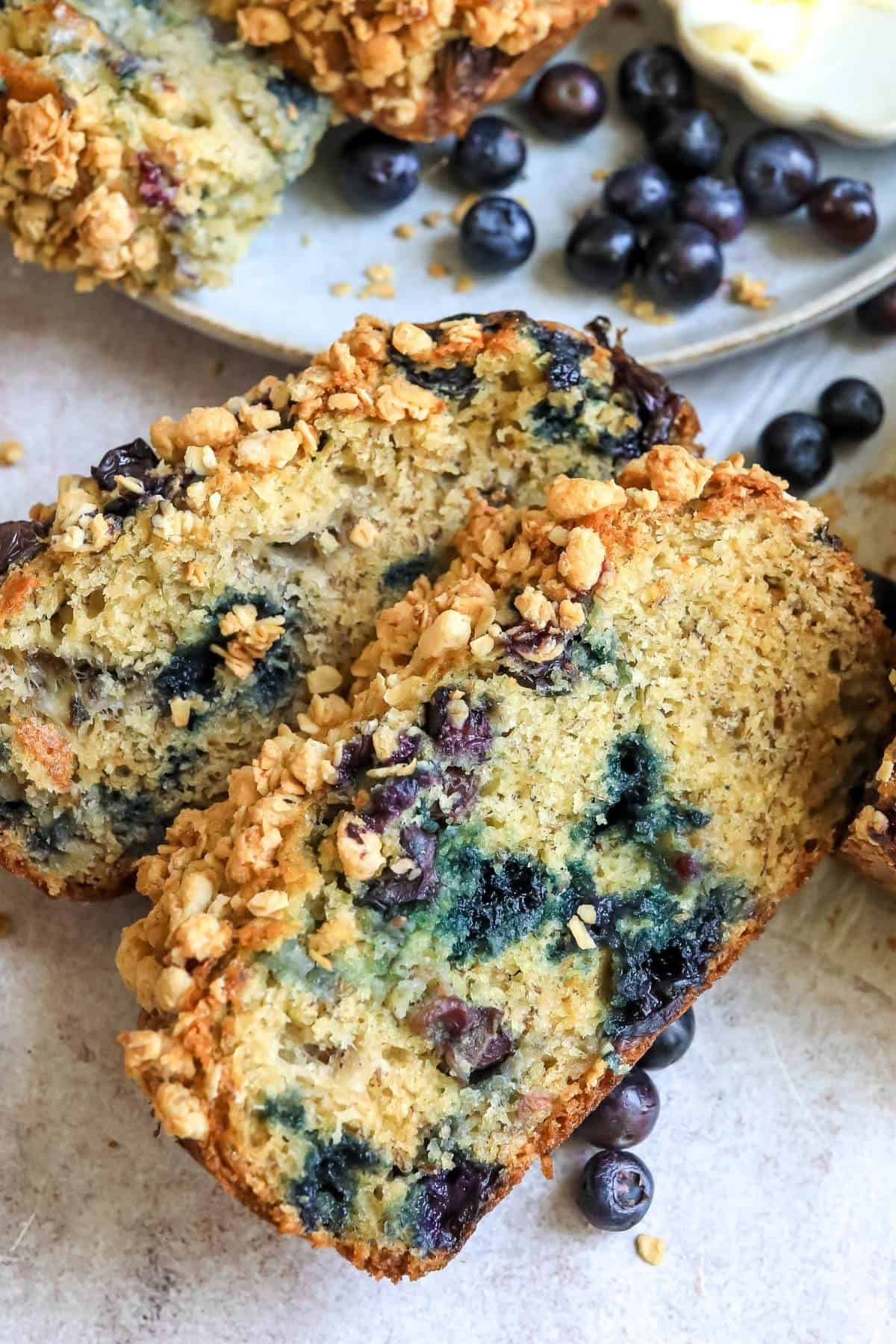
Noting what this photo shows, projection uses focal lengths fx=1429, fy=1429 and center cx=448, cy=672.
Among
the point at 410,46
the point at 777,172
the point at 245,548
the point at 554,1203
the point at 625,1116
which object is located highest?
the point at 777,172

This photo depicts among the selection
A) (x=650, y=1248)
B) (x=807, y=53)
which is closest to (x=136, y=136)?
(x=807, y=53)

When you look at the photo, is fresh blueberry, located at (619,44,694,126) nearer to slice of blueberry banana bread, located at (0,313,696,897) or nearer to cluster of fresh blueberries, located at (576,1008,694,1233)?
slice of blueberry banana bread, located at (0,313,696,897)

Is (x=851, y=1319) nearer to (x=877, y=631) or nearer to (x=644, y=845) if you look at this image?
(x=644, y=845)

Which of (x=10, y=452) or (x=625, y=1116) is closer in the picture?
(x=625, y=1116)

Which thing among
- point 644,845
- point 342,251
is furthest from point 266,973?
point 342,251

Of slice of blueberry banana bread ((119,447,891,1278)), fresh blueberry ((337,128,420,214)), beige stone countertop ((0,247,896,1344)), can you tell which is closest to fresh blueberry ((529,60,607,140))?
fresh blueberry ((337,128,420,214))

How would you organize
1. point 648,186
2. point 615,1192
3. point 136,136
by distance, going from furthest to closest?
point 648,186
point 136,136
point 615,1192

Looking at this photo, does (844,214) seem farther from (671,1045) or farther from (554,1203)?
(554,1203)
